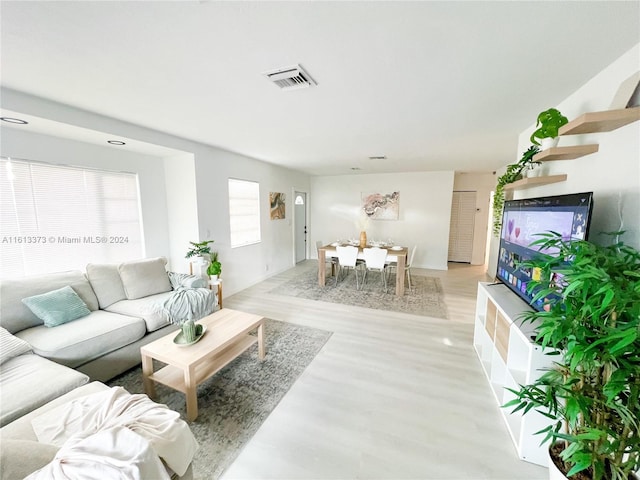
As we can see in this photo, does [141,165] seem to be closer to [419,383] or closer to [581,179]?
[419,383]

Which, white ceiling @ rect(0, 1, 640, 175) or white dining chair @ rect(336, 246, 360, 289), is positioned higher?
white ceiling @ rect(0, 1, 640, 175)

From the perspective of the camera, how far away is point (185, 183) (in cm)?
370

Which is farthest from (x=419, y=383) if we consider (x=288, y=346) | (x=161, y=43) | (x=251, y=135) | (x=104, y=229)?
(x=104, y=229)

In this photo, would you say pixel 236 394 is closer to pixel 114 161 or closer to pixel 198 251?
pixel 198 251

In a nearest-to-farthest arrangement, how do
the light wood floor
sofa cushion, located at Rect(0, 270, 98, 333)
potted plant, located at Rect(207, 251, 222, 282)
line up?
the light wood floor
sofa cushion, located at Rect(0, 270, 98, 333)
potted plant, located at Rect(207, 251, 222, 282)

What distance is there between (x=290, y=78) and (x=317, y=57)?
31 centimetres

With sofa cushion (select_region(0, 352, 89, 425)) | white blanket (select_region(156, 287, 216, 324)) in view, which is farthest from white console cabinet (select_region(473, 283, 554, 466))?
white blanket (select_region(156, 287, 216, 324))

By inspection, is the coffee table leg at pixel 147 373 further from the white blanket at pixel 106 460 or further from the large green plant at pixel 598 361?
the large green plant at pixel 598 361

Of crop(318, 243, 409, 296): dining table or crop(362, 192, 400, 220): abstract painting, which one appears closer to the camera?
crop(318, 243, 409, 296): dining table

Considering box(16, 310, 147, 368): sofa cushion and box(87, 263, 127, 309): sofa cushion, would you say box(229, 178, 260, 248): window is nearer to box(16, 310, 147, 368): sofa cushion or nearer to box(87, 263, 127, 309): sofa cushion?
box(87, 263, 127, 309): sofa cushion

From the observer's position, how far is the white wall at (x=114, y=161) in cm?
242

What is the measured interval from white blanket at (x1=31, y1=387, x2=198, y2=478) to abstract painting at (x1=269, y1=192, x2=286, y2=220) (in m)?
4.44

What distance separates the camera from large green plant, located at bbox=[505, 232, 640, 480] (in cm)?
86

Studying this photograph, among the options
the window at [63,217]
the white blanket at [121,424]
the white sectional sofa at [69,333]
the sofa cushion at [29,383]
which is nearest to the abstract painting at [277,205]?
the window at [63,217]
